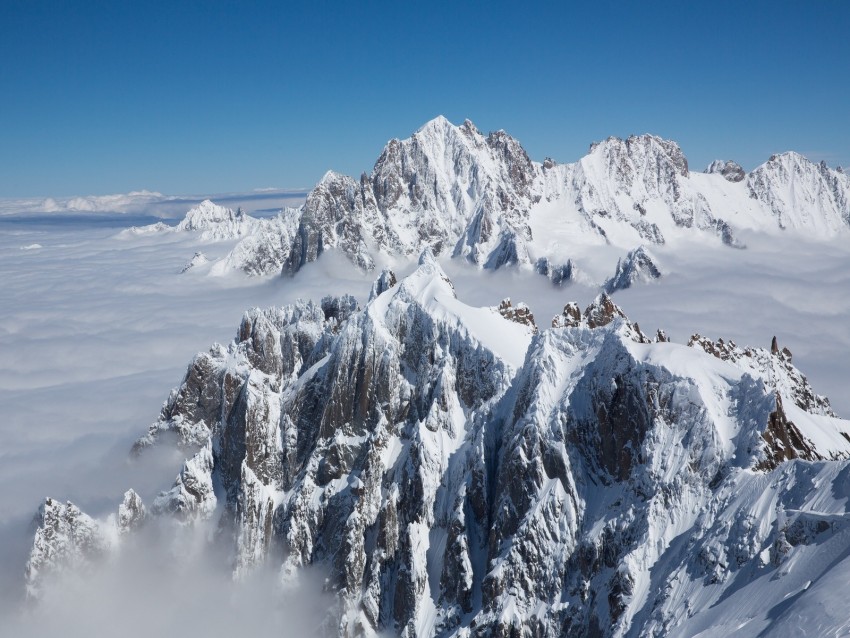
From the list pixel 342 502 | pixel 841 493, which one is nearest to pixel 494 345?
pixel 342 502

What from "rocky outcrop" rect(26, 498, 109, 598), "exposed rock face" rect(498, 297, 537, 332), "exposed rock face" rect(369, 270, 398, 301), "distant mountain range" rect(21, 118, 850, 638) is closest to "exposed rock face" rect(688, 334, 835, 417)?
"distant mountain range" rect(21, 118, 850, 638)

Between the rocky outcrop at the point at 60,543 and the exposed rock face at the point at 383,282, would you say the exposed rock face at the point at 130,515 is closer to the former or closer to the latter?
the rocky outcrop at the point at 60,543

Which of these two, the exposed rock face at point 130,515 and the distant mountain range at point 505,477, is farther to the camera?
the exposed rock face at point 130,515

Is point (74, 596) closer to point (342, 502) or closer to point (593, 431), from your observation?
point (342, 502)

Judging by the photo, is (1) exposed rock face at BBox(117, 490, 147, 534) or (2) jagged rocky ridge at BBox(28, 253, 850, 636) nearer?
(2) jagged rocky ridge at BBox(28, 253, 850, 636)

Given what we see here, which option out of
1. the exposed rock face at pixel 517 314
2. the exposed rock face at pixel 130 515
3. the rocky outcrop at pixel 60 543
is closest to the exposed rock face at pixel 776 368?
the exposed rock face at pixel 517 314

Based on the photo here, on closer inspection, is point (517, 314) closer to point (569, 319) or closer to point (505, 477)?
point (569, 319)

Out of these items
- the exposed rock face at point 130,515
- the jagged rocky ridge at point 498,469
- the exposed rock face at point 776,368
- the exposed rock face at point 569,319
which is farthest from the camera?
the exposed rock face at point 130,515

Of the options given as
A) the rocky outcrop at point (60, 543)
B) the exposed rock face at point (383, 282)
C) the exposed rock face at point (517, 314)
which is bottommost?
the rocky outcrop at point (60, 543)

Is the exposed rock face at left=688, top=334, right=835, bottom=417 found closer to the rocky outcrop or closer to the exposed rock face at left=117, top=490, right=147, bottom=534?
the exposed rock face at left=117, top=490, right=147, bottom=534

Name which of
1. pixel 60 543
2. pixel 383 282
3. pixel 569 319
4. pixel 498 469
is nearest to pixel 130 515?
pixel 60 543
